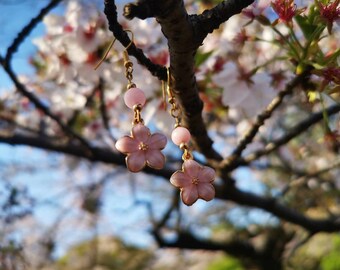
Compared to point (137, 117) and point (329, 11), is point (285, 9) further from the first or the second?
point (137, 117)

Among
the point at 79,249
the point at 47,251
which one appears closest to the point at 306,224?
the point at 47,251

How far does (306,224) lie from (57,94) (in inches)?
47.4

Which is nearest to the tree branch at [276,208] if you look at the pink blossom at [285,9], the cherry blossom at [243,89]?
the cherry blossom at [243,89]

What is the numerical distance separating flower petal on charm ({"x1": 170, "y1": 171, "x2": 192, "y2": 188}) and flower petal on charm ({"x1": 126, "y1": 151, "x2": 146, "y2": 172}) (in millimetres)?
51

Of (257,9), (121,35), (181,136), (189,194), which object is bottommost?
(189,194)

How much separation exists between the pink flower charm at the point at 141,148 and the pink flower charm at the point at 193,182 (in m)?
0.04

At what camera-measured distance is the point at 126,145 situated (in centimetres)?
69

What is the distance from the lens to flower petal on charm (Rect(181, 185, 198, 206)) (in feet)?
2.27

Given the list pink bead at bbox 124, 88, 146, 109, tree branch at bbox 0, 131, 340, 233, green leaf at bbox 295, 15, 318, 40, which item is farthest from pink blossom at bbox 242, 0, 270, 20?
tree branch at bbox 0, 131, 340, 233

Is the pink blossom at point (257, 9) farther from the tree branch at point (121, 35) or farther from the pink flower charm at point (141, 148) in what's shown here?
the pink flower charm at point (141, 148)

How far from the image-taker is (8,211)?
1940 mm

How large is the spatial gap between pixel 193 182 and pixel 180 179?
0.02 meters

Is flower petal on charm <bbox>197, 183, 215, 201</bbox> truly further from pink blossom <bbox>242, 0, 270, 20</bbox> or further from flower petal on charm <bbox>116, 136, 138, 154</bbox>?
pink blossom <bbox>242, 0, 270, 20</bbox>

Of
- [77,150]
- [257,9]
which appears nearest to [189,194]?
[257,9]
